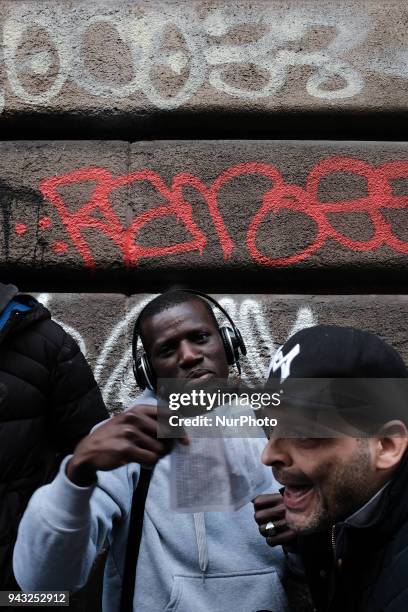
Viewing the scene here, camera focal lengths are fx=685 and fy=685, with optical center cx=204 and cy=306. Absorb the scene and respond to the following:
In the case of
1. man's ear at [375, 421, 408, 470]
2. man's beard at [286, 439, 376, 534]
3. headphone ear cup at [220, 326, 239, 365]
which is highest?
man's ear at [375, 421, 408, 470]

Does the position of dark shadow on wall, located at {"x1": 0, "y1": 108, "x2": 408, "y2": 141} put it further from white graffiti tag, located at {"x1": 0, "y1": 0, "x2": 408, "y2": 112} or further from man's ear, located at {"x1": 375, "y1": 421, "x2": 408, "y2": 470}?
man's ear, located at {"x1": 375, "y1": 421, "x2": 408, "y2": 470}

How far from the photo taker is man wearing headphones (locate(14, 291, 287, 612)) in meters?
1.29

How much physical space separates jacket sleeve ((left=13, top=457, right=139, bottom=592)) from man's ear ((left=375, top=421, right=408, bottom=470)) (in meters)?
0.54

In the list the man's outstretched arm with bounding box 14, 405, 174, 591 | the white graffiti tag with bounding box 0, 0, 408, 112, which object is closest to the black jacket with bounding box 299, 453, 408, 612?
the man's outstretched arm with bounding box 14, 405, 174, 591

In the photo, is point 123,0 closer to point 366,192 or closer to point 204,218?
point 204,218

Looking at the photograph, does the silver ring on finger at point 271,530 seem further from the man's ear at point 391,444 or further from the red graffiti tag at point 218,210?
the red graffiti tag at point 218,210

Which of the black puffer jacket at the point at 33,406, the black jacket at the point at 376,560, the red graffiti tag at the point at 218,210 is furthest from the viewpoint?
the red graffiti tag at the point at 218,210

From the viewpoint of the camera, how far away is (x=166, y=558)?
1499 mm

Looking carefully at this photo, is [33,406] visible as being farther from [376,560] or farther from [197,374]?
[376,560]

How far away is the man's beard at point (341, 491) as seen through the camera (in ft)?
4.18

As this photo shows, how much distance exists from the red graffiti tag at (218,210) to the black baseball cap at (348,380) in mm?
1358

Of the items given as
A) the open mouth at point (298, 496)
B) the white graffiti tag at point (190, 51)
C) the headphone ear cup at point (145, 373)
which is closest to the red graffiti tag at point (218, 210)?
the white graffiti tag at point (190, 51)

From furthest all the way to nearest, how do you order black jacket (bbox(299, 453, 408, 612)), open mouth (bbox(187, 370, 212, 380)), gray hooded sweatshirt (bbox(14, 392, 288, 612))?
open mouth (bbox(187, 370, 212, 380)), gray hooded sweatshirt (bbox(14, 392, 288, 612)), black jacket (bbox(299, 453, 408, 612))

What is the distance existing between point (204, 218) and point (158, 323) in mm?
914
